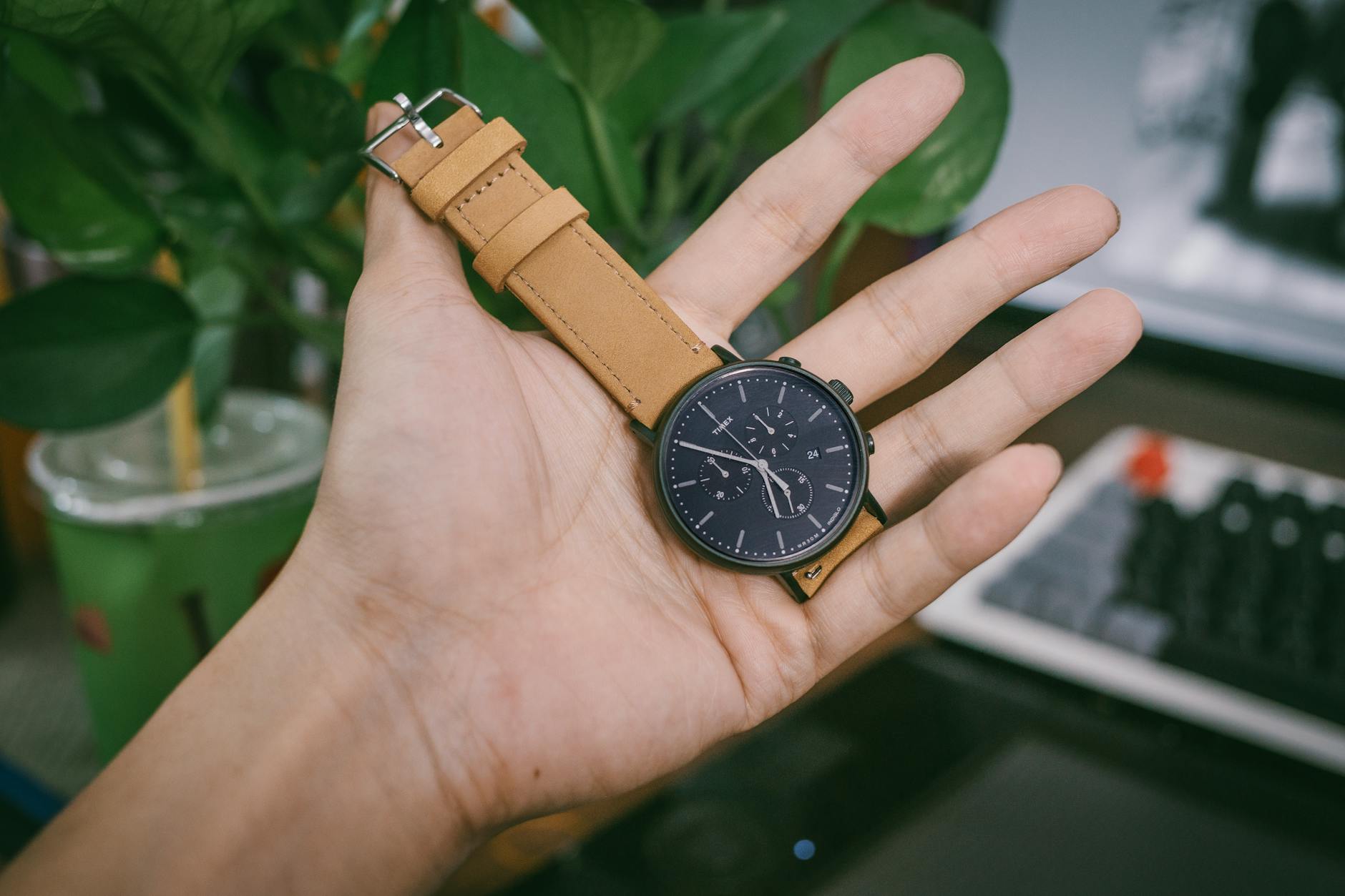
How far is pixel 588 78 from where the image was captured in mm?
461

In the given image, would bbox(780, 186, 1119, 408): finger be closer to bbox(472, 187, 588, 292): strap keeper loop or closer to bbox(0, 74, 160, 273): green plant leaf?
bbox(472, 187, 588, 292): strap keeper loop

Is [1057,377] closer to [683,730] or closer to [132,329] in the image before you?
[683,730]

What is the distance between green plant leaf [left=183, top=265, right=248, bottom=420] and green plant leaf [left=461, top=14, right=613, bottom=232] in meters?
0.21

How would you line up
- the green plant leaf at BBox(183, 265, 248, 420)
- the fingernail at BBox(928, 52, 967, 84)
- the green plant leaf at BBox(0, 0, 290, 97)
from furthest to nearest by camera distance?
the green plant leaf at BBox(183, 265, 248, 420), the fingernail at BBox(928, 52, 967, 84), the green plant leaf at BBox(0, 0, 290, 97)

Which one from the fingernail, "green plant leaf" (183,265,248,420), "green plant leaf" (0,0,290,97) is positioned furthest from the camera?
"green plant leaf" (183,265,248,420)

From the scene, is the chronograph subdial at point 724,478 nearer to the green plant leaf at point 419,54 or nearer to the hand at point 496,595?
the hand at point 496,595

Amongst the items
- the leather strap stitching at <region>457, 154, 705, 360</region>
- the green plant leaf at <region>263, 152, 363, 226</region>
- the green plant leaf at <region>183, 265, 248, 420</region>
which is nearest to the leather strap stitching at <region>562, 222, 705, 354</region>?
the leather strap stitching at <region>457, 154, 705, 360</region>

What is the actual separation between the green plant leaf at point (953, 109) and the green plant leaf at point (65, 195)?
0.39 meters

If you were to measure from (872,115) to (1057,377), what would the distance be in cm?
16

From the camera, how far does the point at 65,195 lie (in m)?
0.50

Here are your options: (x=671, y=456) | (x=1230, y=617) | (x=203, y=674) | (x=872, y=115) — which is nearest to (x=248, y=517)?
(x=203, y=674)

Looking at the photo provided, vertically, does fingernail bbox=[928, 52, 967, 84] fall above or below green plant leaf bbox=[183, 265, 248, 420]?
below

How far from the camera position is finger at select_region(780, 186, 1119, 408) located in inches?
18.3

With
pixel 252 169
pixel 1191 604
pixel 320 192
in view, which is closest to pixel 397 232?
pixel 320 192
